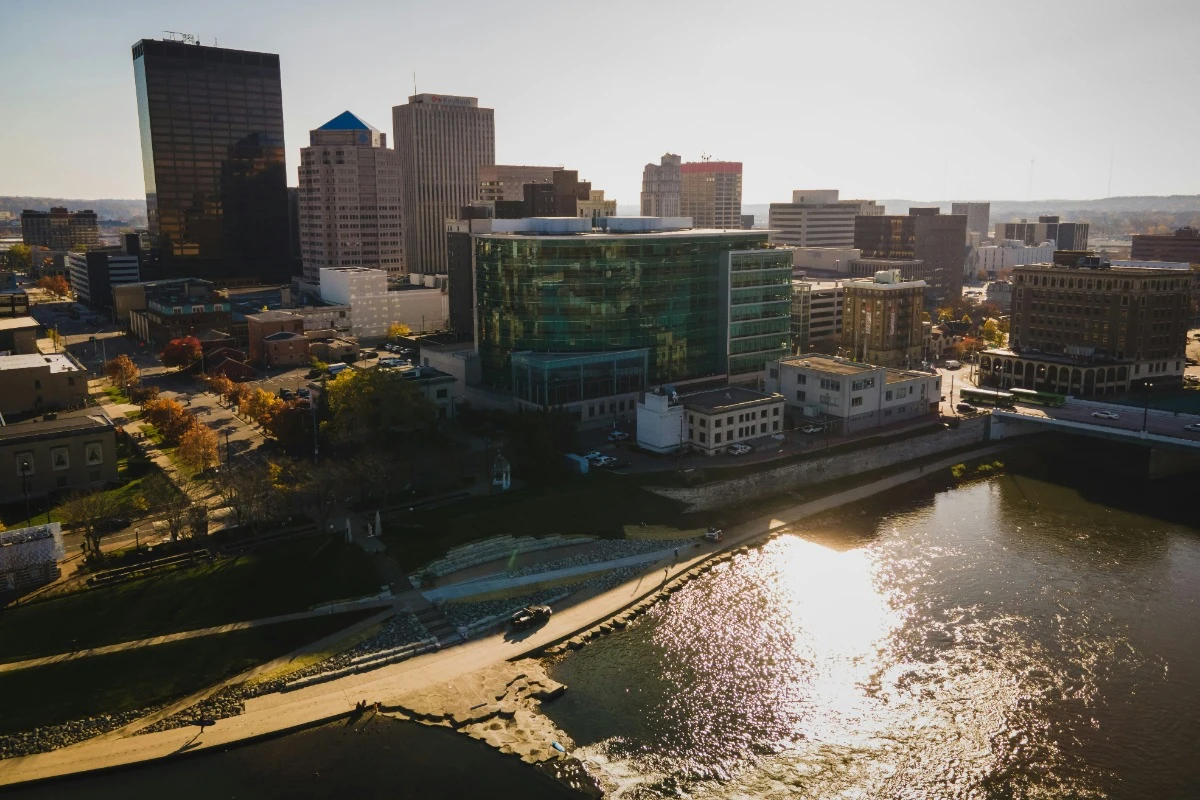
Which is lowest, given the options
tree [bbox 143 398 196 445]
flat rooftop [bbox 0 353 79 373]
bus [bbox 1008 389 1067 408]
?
bus [bbox 1008 389 1067 408]

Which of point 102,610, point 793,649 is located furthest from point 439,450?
point 793,649

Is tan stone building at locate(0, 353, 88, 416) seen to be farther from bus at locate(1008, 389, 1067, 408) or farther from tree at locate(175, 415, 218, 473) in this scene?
bus at locate(1008, 389, 1067, 408)

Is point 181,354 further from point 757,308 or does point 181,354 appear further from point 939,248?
point 939,248

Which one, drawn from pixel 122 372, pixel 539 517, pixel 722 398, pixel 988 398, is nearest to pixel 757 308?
pixel 722 398

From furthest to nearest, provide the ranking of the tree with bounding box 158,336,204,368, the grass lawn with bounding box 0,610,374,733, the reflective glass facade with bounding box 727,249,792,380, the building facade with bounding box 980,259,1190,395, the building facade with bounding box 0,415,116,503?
the tree with bounding box 158,336,204,368, the building facade with bounding box 980,259,1190,395, the reflective glass facade with bounding box 727,249,792,380, the building facade with bounding box 0,415,116,503, the grass lawn with bounding box 0,610,374,733

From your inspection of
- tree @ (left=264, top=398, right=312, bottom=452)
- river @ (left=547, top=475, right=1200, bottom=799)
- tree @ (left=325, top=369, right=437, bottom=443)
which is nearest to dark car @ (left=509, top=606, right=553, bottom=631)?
river @ (left=547, top=475, right=1200, bottom=799)


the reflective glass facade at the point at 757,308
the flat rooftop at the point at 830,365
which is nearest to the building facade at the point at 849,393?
the flat rooftop at the point at 830,365
